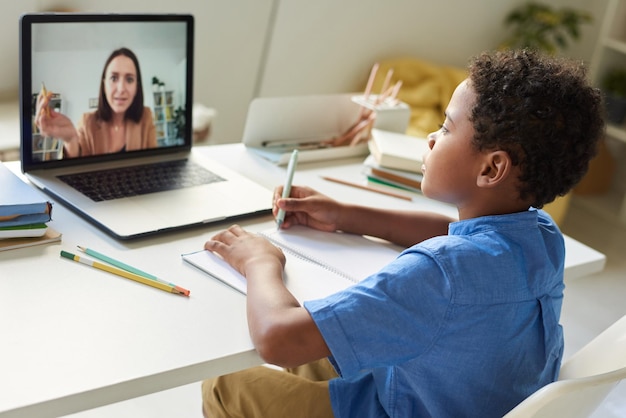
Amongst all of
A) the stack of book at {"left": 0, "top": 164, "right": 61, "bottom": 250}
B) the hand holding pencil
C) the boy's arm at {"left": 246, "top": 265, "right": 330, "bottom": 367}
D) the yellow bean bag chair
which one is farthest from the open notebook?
the yellow bean bag chair

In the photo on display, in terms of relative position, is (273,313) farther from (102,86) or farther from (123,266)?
(102,86)

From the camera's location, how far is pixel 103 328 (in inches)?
38.4

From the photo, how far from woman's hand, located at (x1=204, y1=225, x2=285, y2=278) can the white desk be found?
5 centimetres

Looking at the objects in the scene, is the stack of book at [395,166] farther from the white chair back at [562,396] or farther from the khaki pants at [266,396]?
the white chair back at [562,396]

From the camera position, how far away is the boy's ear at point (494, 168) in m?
1.01

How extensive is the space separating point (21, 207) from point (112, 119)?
36 centimetres

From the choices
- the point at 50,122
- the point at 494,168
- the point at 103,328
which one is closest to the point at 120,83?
the point at 50,122

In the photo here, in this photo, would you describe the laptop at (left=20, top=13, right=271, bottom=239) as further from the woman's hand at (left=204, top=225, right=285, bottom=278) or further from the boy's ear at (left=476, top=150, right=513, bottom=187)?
the boy's ear at (left=476, top=150, right=513, bottom=187)

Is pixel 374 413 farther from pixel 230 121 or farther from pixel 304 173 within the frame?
pixel 230 121

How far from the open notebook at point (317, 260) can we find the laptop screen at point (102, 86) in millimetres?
377

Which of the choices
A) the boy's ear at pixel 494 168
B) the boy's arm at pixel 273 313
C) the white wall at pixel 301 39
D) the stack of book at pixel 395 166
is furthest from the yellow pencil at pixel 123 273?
the white wall at pixel 301 39

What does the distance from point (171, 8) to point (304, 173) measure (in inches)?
51.6

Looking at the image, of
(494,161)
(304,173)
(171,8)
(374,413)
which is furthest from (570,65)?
(171,8)

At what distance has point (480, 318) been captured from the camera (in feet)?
3.17
